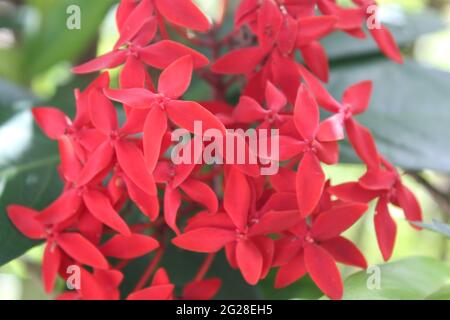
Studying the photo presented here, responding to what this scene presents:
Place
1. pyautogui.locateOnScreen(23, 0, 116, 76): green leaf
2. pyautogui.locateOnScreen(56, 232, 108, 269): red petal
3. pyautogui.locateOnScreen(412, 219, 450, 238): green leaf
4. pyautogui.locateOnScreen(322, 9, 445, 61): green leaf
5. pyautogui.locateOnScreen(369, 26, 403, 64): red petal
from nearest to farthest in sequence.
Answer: pyautogui.locateOnScreen(412, 219, 450, 238): green leaf → pyautogui.locateOnScreen(56, 232, 108, 269): red petal → pyautogui.locateOnScreen(369, 26, 403, 64): red petal → pyautogui.locateOnScreen(322, 9, 445, 61): green leaf → pyautogui.locateOnScreen(23, 0, 116, 76): green leaf

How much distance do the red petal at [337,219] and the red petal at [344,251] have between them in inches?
1.2

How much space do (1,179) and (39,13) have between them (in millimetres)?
590

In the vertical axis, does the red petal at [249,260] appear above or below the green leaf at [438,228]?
below

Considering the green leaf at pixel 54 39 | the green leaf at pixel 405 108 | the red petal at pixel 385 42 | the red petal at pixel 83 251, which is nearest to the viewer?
the red petal at pixel 83 251

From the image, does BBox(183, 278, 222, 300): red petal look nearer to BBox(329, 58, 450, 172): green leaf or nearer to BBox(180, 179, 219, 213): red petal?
BBox(180, 179, 219, 213): red petal

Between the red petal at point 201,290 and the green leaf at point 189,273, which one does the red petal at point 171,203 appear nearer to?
the red petal at point 201,290

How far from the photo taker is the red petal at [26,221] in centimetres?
72

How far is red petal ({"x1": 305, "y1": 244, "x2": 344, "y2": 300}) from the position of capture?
0.66 meters

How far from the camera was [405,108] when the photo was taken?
98cm

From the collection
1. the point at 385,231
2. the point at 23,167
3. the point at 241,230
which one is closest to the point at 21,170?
the point at 23,167

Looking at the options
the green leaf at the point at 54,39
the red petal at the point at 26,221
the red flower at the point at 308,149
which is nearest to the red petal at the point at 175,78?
the red flower at the point at 308,149

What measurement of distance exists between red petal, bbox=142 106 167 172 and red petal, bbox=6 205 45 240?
6.8 inches

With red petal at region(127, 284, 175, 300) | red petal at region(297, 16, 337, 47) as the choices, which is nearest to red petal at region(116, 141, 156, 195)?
red petal at region(127, 284, 175, 300)
